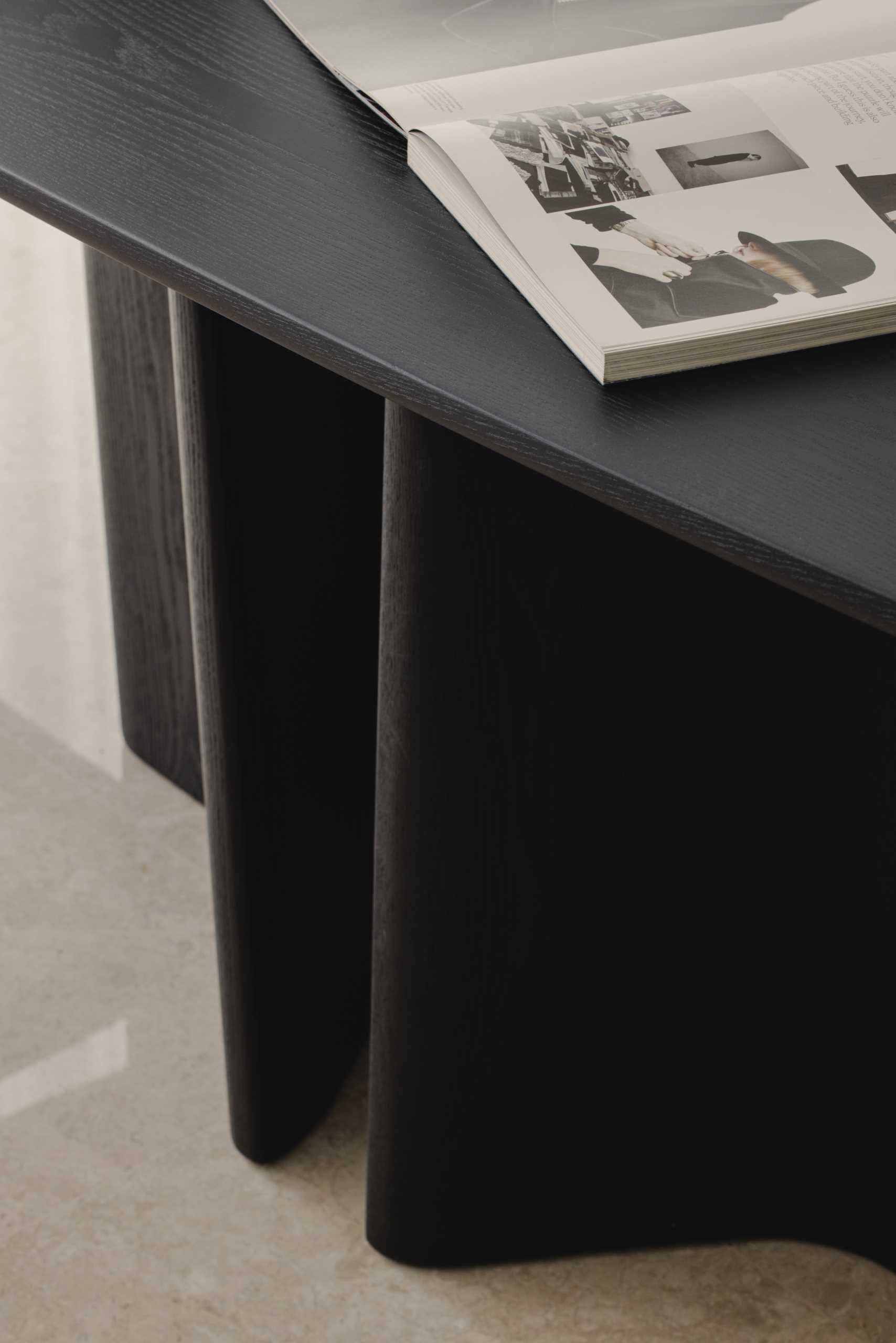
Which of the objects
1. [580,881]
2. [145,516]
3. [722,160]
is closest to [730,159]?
[722,160]

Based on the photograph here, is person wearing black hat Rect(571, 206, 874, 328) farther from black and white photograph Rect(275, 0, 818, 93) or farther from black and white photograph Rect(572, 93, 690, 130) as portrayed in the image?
black and white photograph Rect(275, 0, 818, 93)

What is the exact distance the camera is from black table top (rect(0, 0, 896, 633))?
0.54 m

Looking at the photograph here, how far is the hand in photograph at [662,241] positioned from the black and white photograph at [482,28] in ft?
0.67

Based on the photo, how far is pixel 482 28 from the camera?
0.87m

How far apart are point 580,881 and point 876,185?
16.1 inches

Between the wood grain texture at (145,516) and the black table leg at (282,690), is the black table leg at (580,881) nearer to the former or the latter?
the black table leg at (282,690)

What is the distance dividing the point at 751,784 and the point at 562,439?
0.38 metres

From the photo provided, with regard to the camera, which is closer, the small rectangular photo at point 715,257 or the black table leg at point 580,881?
the small rectangular photo at point 715,257

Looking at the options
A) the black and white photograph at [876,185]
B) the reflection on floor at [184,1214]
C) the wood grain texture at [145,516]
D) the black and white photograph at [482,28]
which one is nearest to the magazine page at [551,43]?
the black and white photograph at [482,28]

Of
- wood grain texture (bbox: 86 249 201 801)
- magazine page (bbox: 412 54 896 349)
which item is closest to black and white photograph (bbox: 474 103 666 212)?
magazine page (bbox: 412 54 896 349)

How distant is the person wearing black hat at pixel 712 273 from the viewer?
61 centimetres

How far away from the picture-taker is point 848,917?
3.04ft

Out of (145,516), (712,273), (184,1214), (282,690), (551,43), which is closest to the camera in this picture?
(712,273)

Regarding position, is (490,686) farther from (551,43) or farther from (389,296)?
(551,43)
